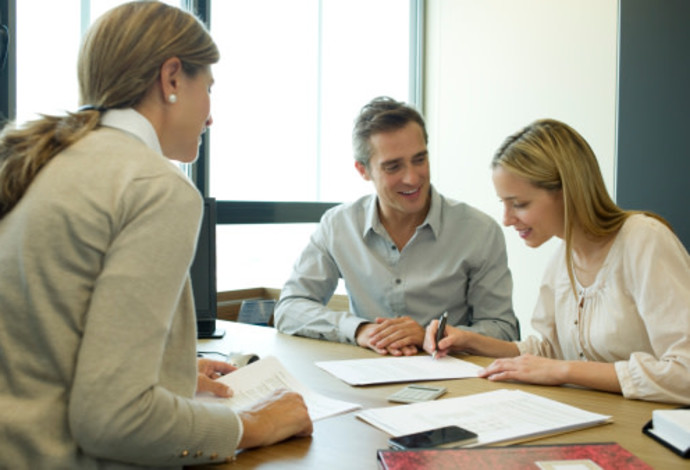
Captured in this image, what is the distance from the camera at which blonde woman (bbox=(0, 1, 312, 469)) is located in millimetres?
797

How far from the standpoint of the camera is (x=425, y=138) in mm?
2320

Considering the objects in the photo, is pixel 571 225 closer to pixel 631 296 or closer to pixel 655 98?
pixel 631 296

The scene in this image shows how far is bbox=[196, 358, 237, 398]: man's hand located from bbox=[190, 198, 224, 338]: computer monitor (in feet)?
2.01

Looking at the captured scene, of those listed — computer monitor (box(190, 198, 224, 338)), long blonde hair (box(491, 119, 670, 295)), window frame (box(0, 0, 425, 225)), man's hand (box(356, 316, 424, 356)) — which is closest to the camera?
long blonde hair (box(491, 119, 670, 295))

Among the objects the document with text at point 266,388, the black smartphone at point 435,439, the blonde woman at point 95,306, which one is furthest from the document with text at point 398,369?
the blonde woman at point 95,306

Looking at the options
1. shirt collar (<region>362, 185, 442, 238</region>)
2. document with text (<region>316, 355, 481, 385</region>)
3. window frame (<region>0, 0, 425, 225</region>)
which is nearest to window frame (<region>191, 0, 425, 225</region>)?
window frame (<region>0, 0, 425, 225</region>)

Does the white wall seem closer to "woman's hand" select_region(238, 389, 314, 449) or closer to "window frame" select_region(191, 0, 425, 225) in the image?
"window frame" select_region(191, 0, 425, 225)

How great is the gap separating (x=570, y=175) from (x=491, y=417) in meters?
0.76

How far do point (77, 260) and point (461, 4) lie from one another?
151 inches

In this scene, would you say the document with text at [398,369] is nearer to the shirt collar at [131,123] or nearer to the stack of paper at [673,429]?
the stack of paper at [673,429]

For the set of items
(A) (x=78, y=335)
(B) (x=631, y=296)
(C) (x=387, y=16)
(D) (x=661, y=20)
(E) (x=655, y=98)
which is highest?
(C) (x=387, y=16)

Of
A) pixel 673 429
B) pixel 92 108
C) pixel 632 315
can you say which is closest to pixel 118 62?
pixel 92 108

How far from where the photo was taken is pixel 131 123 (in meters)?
0.97

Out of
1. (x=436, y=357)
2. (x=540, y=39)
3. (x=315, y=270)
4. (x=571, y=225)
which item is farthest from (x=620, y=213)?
(x=540, y=39)
